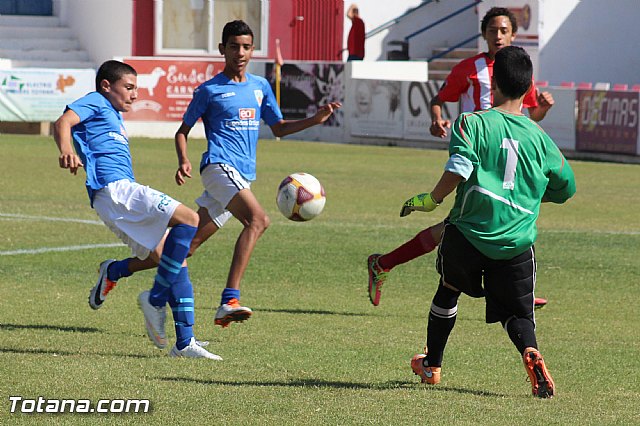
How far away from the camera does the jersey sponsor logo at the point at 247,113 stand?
29.1 ft

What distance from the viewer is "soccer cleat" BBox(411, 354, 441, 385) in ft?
21.6

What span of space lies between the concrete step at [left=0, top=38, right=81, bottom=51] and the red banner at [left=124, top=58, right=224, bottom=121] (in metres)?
8.12

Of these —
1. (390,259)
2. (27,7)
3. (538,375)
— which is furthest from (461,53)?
(538,375)

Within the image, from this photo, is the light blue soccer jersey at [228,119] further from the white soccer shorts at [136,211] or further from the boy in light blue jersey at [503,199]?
the boy in light blue jersey at [503,199]

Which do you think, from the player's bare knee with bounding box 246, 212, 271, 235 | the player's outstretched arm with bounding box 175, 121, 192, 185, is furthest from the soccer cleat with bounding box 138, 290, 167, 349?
the player's outstretched arm with bounding box 175, 121, 192, 185

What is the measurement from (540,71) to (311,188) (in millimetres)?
29571

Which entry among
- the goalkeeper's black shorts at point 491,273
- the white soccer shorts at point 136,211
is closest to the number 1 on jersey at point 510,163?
the goalkeeper's black shorts at point 491,273

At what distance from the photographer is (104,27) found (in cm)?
3731

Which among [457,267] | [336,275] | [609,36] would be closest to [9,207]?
[336,275]

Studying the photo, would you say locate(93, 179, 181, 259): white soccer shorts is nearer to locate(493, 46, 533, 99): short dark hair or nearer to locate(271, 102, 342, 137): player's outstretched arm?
locate(271, 102, 342, 137): player's outstretched arm

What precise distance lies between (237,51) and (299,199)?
45.9 inches

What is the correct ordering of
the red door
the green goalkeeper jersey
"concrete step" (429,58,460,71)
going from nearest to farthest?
1. the green goalkeeper jersey
2. "concrete step" (429,58,460,71)
3. the red door

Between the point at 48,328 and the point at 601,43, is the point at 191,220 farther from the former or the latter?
the point at 601,43

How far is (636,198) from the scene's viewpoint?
18875 mm
